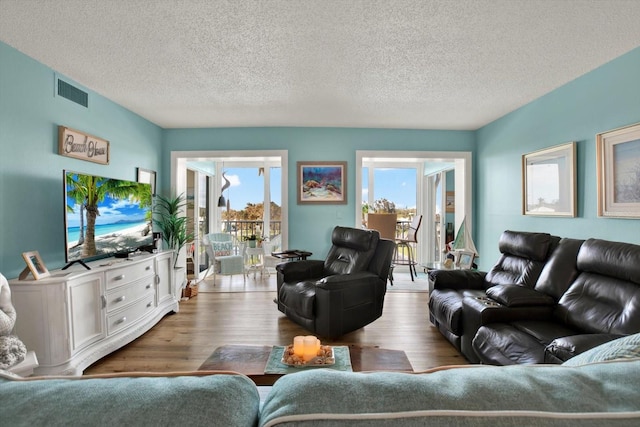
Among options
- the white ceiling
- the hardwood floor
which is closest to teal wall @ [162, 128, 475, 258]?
the white ceiling

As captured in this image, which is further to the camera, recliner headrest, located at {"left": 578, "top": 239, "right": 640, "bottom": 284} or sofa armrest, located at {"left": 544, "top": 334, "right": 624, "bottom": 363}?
recliner headrest, located at {"left": 578, "top": 239, "right": 640, "bottom": 284}

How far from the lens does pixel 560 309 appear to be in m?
2.27

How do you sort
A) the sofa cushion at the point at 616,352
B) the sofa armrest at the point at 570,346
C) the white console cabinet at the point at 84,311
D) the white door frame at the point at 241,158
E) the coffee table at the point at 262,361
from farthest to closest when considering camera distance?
the white door frame at the point at 241,158
the white console cabinet at the point at 84,311
the coffee table at the point at 262,361
the sofa armrest at the point at 570,346
the sofa cushion at the point at 616,352

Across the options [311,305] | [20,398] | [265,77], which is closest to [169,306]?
[311,305]

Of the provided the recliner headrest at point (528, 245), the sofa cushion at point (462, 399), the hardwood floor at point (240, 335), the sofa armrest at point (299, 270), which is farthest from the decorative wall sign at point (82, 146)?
the recliner headrest at point (528, 245)

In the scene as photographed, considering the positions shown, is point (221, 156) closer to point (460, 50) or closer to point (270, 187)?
point (270, 187)

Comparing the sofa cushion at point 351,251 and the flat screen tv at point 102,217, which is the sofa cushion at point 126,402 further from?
the sofa cushion at point 351,251

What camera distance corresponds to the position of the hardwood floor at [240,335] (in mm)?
2662

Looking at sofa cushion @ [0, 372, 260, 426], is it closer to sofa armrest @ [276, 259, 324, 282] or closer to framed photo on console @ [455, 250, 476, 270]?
sofa armrest @ [276, 259, 324, 282]

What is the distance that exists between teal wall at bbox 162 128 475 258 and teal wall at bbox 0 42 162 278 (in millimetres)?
1659

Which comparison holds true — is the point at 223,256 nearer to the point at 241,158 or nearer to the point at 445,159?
the point at 241,158

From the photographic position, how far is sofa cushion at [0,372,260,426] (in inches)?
18.1

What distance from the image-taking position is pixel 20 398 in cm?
Answer: 49

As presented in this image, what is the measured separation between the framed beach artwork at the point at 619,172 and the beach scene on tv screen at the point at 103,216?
180 inches
